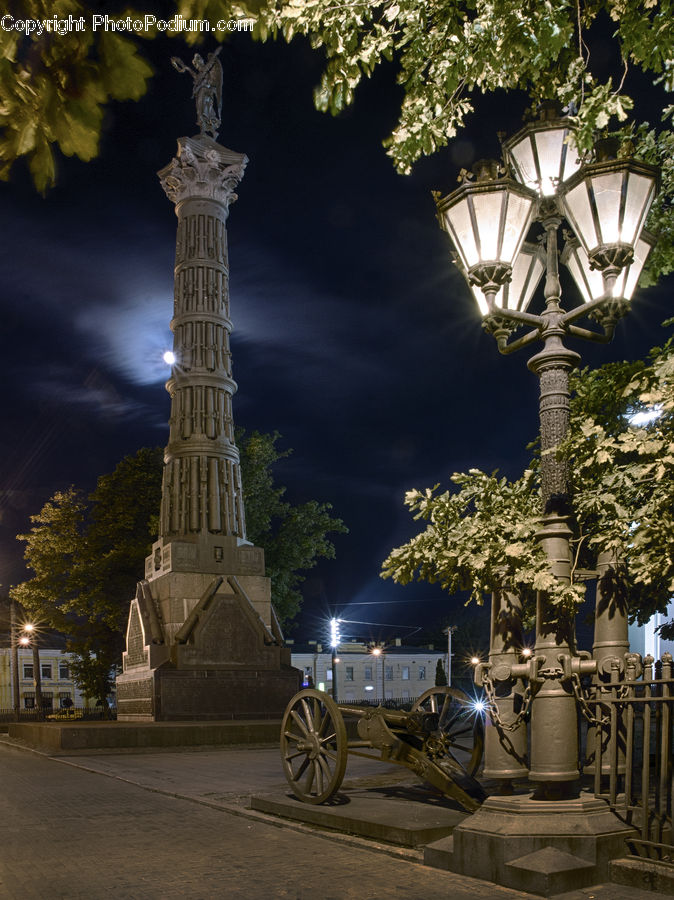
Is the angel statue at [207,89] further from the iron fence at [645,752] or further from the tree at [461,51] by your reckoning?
the iron fence at [645,752]

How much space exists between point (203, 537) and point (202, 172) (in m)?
13.1

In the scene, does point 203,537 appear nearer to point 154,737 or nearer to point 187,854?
point 154,737

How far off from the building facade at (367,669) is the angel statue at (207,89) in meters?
53.7

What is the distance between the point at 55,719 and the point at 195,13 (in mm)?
39805

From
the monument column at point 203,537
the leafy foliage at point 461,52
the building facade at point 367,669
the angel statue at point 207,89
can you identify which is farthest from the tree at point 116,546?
the building facade at point 367,669

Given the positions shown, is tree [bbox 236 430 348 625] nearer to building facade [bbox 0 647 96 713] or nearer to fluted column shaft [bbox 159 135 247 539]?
fluted column shaft [bbox 159 135 247 539]

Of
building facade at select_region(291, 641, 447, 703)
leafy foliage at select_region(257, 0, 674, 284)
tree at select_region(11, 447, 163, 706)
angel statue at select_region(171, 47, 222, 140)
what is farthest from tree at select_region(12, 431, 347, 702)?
building facade at select_region(291, 641, 447, 703)

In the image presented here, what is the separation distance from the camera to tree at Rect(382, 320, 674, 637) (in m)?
6.42

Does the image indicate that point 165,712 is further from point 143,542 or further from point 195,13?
point 195,13

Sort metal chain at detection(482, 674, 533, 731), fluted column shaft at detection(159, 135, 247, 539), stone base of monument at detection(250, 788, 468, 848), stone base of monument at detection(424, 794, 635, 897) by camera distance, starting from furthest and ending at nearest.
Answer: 1. fluted column shaft at detection(159, 135, 247, 539)
2. stone base of monument at detection(250, 788, 468, 848)
3. metal chain at detection(482, 674, 533, 731)
4. stone base of monument at detection(424, 794, 635, 897)

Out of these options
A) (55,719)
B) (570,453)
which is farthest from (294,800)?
(55,719)

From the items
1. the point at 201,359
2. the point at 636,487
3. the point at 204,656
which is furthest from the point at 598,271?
the point at 201,359

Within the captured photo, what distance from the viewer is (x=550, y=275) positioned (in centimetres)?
659

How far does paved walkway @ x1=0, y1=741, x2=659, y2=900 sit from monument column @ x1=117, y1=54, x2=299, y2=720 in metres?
13.0
